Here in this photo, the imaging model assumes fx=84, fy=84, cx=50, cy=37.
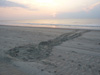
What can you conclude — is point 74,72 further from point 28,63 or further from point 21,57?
point 21,57

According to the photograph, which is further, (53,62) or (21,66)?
(53,62)

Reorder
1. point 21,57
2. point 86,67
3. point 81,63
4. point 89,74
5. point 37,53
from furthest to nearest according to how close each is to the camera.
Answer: point 37,53 → point 21,57 → point 81,63 → point 86,67 → point 89,74

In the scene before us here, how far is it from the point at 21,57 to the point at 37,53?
2.65ft

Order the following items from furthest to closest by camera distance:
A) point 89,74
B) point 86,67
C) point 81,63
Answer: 1. point 81,63
2. point 86,67
3. point 89,74

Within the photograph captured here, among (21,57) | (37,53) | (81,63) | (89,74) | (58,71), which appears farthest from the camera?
(37,53)

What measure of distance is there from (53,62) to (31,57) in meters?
1.09

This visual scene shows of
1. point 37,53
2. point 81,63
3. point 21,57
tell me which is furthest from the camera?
point 37,53

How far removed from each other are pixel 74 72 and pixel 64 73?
35 cm

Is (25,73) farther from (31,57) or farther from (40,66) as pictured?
(31,57)

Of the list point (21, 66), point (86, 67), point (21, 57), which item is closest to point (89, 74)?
point (86, 67)

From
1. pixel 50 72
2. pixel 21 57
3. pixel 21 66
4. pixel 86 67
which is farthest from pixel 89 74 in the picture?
pixel 21 57

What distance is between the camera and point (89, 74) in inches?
108

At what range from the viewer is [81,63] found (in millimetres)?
3395

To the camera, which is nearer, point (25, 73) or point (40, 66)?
point (25, 73)
